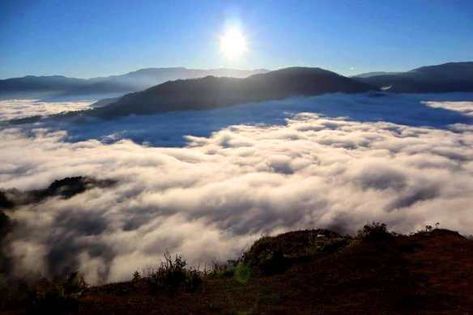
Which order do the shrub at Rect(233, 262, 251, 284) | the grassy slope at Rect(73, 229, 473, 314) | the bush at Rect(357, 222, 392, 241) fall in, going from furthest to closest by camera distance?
the bush at Rect(357, 222, 392, 241) → the shrub at Rect(233, 262, 251, 284) → the grassy slope at Rect(73, 229, 473, 314)

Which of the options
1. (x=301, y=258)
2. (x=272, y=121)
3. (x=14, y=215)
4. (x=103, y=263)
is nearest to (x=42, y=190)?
(x=14, y=215)

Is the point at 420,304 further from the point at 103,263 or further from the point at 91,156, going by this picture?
the point at 91,156

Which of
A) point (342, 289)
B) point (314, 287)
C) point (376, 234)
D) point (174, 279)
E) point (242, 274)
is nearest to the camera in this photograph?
point (342, 289)

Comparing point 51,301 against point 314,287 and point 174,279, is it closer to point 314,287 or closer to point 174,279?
point 174,279

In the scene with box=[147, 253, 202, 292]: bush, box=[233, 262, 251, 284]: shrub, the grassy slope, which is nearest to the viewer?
the grassy slope

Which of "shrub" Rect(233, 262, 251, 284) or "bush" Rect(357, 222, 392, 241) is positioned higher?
"bush" Rect(357, 222, 392, 241)

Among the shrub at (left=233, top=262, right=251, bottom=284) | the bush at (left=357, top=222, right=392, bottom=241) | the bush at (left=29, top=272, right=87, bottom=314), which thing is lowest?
the shrub at (left=233, top=262, right=251, bottom=284)

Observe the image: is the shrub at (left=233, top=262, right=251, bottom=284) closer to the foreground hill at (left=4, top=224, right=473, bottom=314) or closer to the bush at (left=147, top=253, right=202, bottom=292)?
the foreground hill at (left=4, top=224, right=473, bottom=314)

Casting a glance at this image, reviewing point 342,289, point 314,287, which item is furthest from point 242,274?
point 342,289

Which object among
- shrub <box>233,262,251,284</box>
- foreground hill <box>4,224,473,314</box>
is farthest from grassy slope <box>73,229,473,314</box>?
shrub <box>233,262,251,284</box>

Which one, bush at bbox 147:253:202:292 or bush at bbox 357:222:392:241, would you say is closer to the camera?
bush at bbox 147:253:202:292

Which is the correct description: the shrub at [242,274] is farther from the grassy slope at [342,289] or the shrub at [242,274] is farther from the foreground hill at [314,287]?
the grassy slope at [342,289]
